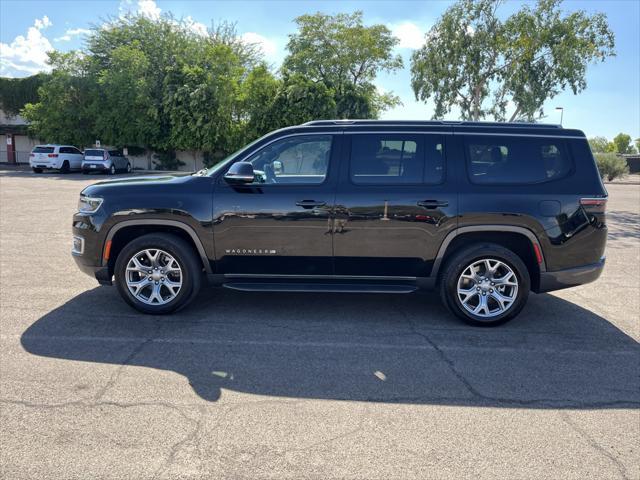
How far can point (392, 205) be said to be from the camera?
16.3 ft

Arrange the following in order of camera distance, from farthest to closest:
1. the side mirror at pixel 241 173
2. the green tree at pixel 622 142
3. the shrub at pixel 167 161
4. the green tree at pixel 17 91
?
the green tree at pixel 622 142
the green tree at pixel 17 91
the shrub at pixel 167 161
the side mirror at pixel 241 173

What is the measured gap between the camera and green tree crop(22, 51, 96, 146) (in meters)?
35.8

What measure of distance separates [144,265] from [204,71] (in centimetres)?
3210

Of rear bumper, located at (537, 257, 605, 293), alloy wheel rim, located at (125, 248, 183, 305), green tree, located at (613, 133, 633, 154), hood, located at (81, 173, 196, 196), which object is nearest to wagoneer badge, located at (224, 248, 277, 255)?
alloy wheel rim, located at (125, 248, 183, 305)

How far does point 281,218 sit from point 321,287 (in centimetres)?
81

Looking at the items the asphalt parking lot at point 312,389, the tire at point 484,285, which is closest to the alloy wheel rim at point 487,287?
the tire at point 484,285

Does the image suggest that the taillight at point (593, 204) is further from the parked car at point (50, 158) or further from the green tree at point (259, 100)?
the parked car at point (50, 158)

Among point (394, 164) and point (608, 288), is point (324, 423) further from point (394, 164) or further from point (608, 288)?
point (608, 288)

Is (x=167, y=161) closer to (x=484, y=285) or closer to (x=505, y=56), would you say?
(x=505, y=56)

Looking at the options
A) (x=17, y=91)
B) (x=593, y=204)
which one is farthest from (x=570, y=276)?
(x=17, y=91)

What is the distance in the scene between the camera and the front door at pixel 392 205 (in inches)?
196

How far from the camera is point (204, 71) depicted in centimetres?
3441

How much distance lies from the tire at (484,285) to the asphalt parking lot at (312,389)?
0.73 ft

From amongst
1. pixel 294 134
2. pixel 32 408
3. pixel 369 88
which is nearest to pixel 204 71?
pixel 369 88
